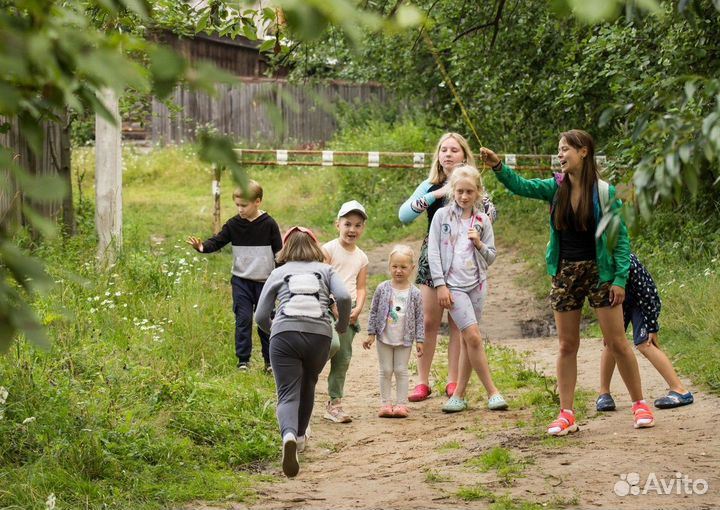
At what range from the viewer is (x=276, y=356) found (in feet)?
20.6

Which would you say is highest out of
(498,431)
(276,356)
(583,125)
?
(583,125)

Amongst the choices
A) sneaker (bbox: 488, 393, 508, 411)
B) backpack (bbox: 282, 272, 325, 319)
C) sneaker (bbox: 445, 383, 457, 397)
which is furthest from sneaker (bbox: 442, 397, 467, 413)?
backpack (bbox: 282, 272, 325, 319)

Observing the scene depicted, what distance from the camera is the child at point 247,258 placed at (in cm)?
894

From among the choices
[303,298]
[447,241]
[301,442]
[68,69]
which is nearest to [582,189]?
[447,241]

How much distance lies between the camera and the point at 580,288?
655 centimetres

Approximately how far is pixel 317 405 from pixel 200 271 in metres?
3.99

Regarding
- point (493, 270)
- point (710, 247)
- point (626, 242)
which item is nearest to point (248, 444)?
point (626, 242)

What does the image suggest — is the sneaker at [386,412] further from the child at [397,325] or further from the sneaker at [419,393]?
the sneaker at [419,393]

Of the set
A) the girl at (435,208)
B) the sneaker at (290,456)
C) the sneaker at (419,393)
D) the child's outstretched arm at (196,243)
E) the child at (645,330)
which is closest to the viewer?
the sneaker at (290,456)

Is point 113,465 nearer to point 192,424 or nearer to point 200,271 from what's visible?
point 192,424

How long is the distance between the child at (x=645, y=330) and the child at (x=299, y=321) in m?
2.06

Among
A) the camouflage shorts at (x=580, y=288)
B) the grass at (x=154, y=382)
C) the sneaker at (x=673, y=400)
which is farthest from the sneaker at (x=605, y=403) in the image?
the camouflage shorts at (x=580, y=288)

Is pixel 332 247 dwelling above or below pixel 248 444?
above

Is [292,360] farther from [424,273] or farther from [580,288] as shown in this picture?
[424,273]
